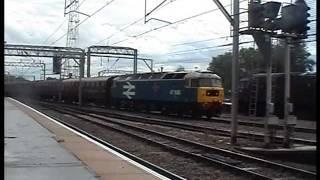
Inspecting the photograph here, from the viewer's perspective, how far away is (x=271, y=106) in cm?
1555

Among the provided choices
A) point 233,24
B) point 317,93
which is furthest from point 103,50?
point 317,93

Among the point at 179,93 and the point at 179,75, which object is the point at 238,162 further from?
the point at 179,75

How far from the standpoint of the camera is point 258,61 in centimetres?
2358

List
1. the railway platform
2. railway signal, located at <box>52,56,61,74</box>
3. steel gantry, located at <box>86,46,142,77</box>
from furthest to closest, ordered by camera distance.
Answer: steel gantry, located at <box>86,46,142,77</box> < railway signal, located at <box>52,56,61,74</box> < the railway platform

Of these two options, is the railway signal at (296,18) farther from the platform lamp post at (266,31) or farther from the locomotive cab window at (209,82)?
the locomotive cab window at (209,82)

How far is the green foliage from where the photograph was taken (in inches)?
575

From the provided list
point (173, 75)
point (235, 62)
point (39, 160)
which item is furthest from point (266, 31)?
point (173, 75)

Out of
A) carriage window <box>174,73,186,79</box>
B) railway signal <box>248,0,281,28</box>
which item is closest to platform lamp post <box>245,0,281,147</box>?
railway signal <box>248,0,281,28</box>

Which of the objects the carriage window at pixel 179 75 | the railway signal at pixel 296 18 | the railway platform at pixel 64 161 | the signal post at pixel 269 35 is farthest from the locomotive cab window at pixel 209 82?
the railway signal at pixel 296 18

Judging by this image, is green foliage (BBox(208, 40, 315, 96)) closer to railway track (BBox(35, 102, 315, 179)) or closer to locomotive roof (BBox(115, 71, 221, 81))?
railway track (BBox(35, 102, 315, 179))

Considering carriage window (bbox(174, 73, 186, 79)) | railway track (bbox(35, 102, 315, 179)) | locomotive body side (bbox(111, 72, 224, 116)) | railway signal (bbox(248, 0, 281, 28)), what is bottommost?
railway track (bbox(35, 102, 315, 179))

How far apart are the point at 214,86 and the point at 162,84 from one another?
4240 millimetres

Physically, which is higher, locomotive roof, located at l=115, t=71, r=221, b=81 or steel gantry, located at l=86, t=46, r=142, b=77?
steel gantry, located at l=86, t=46, r=142, b=77

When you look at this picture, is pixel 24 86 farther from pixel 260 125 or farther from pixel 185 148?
pixel 260 125
